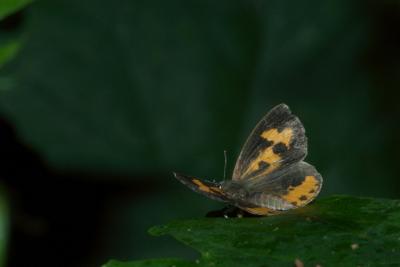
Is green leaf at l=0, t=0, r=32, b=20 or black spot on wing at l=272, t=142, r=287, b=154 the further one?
black spot on wing at l=272, t=142, r=287, b=154

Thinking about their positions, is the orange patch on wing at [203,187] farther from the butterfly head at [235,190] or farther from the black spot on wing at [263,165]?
the black spot on wing at [263,165]

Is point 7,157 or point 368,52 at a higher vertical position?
point 368,52

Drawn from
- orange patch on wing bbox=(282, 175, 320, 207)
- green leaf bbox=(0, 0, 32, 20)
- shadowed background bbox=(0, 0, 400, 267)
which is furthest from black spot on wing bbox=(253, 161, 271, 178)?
shadowed background bbox=(0, 0, 400, 267)

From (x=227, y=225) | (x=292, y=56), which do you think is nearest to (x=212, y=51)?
(x=292, y=56)

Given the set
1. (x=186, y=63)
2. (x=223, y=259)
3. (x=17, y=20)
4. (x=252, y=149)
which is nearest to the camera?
(x=223, y=259)

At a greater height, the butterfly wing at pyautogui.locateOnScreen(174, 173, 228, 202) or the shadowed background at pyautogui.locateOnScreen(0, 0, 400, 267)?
the shadowed background at pyautogui.locateOnScreen(0, 0, 400, 267)

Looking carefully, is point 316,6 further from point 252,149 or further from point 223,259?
point 223,259

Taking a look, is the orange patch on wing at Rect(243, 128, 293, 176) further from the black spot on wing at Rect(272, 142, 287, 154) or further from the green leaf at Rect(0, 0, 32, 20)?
the green leaf at Rect(0, 0, 32, 20)

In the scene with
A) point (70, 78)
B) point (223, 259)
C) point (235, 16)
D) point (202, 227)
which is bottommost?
point (223, 259)
